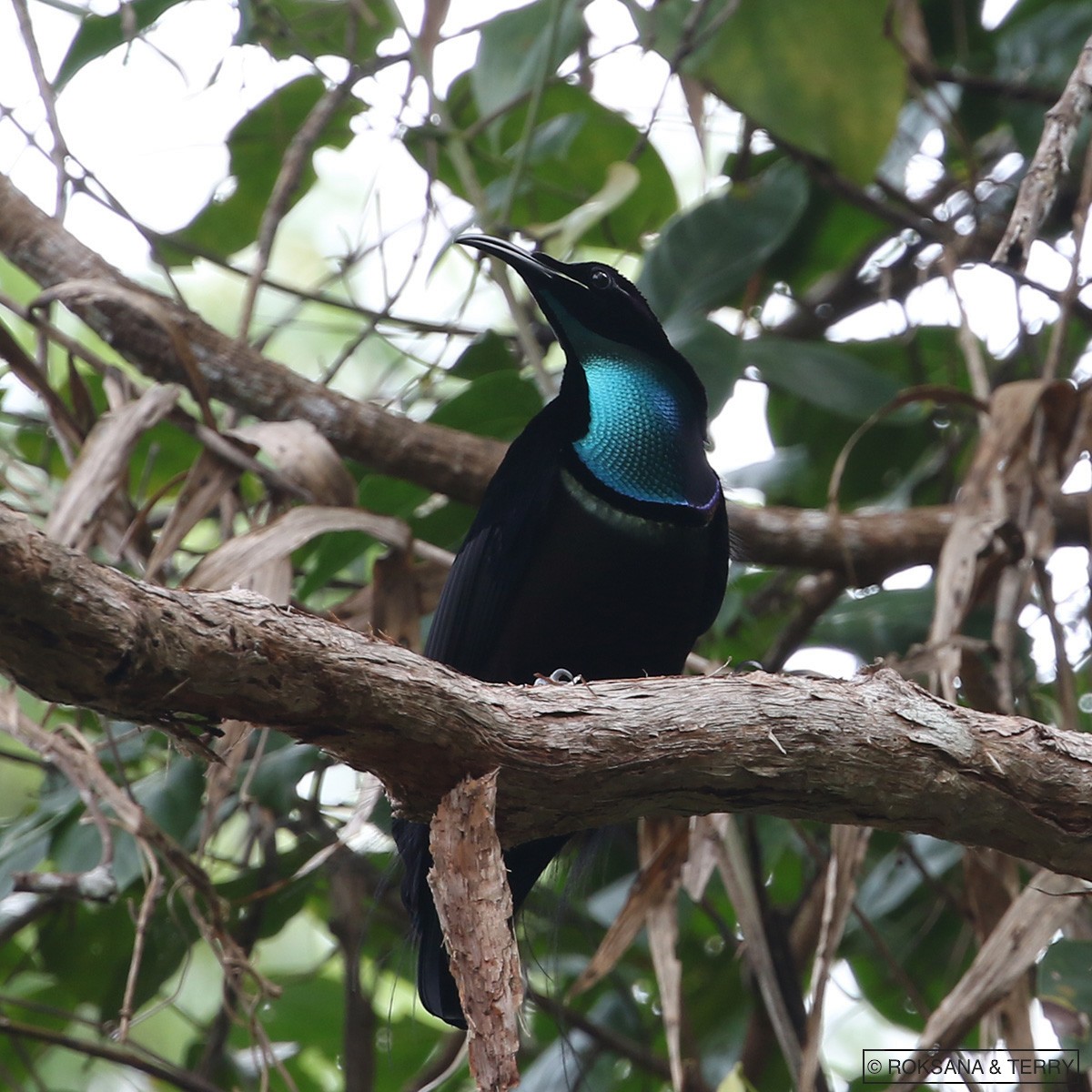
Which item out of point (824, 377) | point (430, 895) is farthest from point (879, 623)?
point (430, 895)

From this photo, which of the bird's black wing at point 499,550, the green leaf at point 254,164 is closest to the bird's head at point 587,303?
the bird's black wing at point 499,550

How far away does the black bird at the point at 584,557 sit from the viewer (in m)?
2.43

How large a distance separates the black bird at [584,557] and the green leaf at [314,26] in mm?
1147

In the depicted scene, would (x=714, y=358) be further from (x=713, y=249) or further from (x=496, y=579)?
(x=496, y=579)

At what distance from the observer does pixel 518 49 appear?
3459 millimetres

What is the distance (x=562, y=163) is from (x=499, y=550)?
1816mm

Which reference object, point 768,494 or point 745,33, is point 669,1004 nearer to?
point 768,494

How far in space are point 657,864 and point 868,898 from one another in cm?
106

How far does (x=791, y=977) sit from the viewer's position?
304 centimetres

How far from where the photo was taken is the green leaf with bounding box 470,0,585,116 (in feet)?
11.1

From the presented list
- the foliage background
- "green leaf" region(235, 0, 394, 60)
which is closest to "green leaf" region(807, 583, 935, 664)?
the foliage background

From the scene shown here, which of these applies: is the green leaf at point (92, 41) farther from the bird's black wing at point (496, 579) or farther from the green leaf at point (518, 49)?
the bird's black wing at point (496, 579)

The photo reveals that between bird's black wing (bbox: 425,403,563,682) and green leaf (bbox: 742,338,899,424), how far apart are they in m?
0.98

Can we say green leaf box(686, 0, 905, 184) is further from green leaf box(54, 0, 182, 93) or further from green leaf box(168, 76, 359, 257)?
green leaf box(54, 0, 182, 93)
